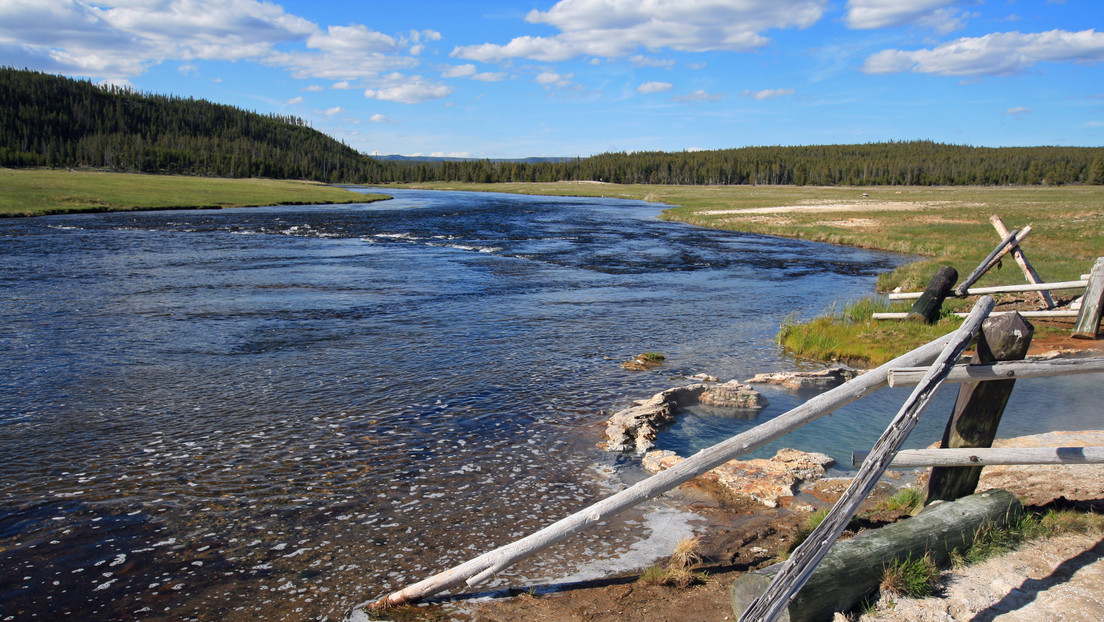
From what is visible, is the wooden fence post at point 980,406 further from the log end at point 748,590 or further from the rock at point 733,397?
the rock at point 733,397

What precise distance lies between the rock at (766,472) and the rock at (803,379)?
3.88 metres

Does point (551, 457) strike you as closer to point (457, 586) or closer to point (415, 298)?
point (457, 586)

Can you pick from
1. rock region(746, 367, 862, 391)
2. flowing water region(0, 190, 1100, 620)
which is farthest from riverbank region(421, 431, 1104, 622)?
rock region(746, 367, 862, 391)

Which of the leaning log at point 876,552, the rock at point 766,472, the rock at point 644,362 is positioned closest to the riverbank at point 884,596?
the leaning log at point 876,552

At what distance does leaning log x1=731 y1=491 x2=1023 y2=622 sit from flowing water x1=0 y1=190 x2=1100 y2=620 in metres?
2.12

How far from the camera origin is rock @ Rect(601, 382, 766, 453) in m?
10.6

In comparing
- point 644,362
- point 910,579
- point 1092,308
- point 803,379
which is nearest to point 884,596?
point 910,579

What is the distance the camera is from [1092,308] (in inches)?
649

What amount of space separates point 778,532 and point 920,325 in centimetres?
1250

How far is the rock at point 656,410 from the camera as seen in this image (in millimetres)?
10633

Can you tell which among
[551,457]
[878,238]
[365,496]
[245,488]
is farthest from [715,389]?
[878,238]

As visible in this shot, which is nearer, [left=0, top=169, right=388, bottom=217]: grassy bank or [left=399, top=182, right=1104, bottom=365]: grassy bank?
[left=399, top=182, right=1104, bottom=365]: grassy bank

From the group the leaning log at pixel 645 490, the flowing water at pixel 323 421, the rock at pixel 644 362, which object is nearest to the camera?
the leaning log at pixel 645 490

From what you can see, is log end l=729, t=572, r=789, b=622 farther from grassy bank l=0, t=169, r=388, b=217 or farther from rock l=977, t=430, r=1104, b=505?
grassy bank l=0, t=169, r=388, b=217
